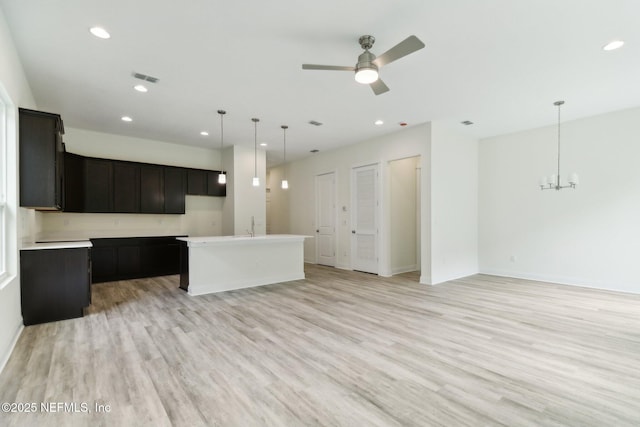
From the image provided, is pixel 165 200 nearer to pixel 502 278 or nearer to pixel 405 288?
pixel 405 288

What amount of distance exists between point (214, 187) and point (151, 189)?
1341 millimetres

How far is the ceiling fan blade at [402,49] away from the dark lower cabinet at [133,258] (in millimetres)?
5734

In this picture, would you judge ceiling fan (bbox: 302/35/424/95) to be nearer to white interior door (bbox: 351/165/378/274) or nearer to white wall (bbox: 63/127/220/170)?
white interior door (bbox: 351/165/378/274)

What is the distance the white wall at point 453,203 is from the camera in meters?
5.63

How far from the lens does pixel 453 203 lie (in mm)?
6113

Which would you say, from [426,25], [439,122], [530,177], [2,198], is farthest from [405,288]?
[2,198]

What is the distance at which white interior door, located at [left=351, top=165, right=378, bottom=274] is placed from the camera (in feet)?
21.7

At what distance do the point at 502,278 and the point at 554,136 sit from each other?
2.93 meters

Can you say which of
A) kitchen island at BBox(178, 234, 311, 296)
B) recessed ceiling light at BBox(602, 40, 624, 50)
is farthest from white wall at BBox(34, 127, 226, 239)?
recessed ceiling light at BBox(602, 40, 624, 50)

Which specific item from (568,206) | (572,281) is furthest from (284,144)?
(572,281)

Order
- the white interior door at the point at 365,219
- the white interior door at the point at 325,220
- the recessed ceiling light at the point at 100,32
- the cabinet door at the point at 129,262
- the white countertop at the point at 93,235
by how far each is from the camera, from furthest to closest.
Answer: the white interior door at the point at 325,220, the white interior door at the point at 365,219, the cabinet door at the point at 129,262, the white countertop at the point at 93,235, the recessed ceiling light at the point at 100,32

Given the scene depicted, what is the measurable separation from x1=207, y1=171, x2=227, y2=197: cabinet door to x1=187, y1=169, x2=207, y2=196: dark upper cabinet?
3.7 inches

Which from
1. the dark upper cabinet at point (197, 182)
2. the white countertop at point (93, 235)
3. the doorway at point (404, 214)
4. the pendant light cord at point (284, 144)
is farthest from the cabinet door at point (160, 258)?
the doorway at point (404, 214)

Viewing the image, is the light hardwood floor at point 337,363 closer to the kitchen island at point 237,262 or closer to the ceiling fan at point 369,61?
the kitchen island at point 237,262
